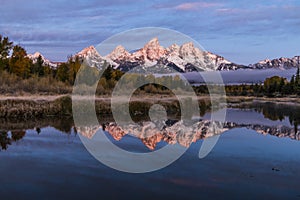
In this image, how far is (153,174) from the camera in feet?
42.6

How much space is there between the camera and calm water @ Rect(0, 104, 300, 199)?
10609 mm

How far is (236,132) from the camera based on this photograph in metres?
24.4

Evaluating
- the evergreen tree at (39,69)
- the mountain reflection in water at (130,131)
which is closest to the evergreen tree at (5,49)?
the evergreen tree at (39,69)

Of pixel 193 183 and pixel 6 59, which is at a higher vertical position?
pixel 6 59

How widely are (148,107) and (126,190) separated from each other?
31.3m

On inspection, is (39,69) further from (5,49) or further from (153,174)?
(153,174)

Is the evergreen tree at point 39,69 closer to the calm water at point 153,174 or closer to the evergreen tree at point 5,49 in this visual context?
the evergreen tree at point 5,49

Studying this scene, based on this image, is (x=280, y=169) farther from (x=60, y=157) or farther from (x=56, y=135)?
(x=56, y=135)

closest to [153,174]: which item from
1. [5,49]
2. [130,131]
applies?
[130,131]

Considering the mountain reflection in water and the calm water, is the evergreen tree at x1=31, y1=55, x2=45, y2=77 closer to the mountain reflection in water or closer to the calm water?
the mountain reflection in water

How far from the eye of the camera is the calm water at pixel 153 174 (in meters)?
10.6

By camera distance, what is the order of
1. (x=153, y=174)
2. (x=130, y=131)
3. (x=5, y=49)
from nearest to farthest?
(x=153, y=174), (x=130, y=131), (x=5, y=49)

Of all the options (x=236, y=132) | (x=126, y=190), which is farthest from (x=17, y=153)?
(x=236, y=132)

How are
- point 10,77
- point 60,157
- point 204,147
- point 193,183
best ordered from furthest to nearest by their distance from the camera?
point 10,77, point 204,147, point 60,157, point 193,183
